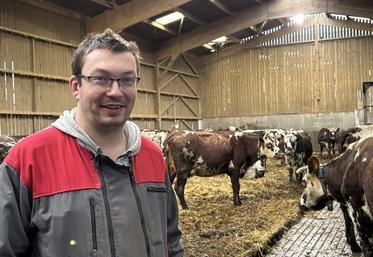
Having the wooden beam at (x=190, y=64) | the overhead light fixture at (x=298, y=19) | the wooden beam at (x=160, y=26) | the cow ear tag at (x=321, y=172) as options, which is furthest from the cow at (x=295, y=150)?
the wooden beam at (x=190, y=64)

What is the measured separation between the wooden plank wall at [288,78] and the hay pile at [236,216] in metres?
13.7

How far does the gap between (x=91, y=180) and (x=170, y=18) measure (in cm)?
2006

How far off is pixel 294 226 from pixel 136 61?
6.47 m

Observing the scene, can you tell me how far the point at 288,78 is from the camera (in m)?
26.8

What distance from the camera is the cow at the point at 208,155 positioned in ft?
Result: 32.4

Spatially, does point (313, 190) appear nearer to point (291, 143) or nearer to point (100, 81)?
point (100, 81)

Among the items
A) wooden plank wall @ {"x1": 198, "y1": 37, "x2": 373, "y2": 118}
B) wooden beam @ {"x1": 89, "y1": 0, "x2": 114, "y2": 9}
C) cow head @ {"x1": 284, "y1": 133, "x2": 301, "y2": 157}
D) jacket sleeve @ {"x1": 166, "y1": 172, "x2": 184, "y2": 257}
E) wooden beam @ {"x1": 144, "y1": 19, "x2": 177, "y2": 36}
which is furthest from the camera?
wooden plank wall @ {"x1": 198, "y1": 37, "x2": 373, "y2": 118}

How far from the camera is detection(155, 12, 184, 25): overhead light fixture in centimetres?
2067

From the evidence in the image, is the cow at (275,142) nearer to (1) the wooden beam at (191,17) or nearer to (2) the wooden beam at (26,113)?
(2) the wooden beam at (26,113)

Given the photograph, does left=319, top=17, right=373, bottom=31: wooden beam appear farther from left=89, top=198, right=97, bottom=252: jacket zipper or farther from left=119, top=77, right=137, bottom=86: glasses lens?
left=89, top=198, right=97, bottom=252: jacket zipper

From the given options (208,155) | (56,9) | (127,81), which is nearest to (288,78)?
(56,9)

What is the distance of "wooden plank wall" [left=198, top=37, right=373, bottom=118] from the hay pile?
44.8 feet

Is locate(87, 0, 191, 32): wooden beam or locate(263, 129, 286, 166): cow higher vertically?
locate(87, 0, 191, 32): wooden beam

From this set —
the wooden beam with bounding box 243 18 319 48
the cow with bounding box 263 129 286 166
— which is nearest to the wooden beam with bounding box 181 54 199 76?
the wooden beam with bounding box 243 18 319 48
